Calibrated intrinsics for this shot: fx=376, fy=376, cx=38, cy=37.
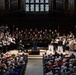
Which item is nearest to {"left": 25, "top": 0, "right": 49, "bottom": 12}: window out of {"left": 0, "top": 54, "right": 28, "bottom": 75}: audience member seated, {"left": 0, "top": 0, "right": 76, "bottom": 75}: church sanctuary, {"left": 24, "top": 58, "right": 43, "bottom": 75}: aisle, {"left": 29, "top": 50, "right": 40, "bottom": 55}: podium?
{"left": 0, "top": 0, "right": 76, "bottom": 75}: church sanctuary

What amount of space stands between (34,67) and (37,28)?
10473 millimetres

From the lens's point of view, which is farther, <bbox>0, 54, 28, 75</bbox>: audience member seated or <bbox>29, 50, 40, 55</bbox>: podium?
<bbox>29, 50, 40, 55</bbox>: podium

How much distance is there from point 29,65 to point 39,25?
9.98m

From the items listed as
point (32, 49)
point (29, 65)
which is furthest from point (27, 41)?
point (29, 65)

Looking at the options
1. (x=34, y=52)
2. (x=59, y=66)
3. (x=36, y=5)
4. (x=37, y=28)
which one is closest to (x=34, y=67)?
(x=59, y=66)

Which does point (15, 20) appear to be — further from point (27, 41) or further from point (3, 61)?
point (3, 61)

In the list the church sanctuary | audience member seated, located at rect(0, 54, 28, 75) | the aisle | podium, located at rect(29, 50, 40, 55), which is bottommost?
the aisle

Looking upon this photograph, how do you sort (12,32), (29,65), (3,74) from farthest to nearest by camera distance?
(12,32), (29,65), (3,74)

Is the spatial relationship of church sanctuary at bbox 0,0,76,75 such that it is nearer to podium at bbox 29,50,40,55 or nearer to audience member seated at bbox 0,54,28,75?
podium at bbox 29,50,40,55

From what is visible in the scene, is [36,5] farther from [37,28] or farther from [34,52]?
[34,52]

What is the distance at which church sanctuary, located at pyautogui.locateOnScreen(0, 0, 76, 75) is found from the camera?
30266mm

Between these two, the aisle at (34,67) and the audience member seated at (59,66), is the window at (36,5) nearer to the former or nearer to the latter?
the aisle at (34,67)

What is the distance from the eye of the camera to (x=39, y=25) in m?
35.3

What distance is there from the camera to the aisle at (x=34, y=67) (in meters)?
23.2
